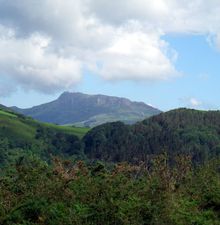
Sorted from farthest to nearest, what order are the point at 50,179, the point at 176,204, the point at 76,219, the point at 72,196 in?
the point at 50,179 → the point at 72,196 → the point at 176,204 → the point at 76,219

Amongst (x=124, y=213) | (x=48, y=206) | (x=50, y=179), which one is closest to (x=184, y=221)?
(x=124, y=213)

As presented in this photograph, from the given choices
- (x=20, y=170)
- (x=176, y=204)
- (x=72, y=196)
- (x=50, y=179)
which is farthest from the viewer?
(x=20, y=170)

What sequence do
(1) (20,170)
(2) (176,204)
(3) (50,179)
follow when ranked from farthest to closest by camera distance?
(1) (20,170) → (3) (50,179) → (2) (176,204)

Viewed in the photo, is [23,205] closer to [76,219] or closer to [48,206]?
[48,206]

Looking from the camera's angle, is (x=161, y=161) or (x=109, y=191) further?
(x=161, y=161)

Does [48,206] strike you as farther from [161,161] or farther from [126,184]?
[161,161]

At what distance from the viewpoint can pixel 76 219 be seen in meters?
39.3

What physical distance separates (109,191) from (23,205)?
8.14 metres

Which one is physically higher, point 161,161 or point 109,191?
point 161,161

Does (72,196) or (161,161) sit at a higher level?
(161,161)

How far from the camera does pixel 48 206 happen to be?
4450cm

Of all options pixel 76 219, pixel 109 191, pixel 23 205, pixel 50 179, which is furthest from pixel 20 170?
pixel 76 219

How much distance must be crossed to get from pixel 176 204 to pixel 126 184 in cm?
709

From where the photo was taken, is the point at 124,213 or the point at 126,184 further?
the point at 126,184
